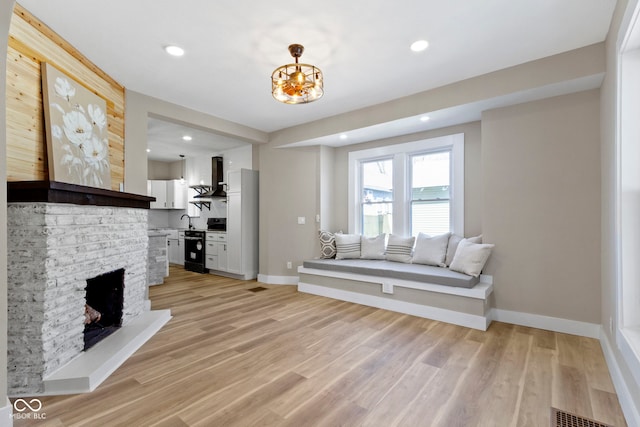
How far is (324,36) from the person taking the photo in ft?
8.03

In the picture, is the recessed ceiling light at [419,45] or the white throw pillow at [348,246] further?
the white throw pillow at [348,246]

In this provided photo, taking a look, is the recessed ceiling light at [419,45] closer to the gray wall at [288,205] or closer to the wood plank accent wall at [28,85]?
the gray wall at [288,205]

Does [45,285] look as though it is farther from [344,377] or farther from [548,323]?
[548,323]

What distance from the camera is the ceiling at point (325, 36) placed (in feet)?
6.95

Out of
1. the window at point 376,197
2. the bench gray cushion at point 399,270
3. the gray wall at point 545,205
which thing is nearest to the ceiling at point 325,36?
the gray wall at point 545,205

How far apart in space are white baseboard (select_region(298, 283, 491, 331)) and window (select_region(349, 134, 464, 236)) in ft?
3.91

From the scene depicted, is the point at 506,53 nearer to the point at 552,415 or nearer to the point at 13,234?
the point at 552,415

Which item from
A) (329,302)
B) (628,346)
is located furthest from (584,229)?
(329,302)

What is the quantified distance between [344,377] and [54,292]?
212cm

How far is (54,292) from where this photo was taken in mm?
2008

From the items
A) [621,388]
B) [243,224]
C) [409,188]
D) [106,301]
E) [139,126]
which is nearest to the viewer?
[621,388]

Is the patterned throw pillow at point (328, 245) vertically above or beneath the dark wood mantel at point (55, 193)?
beneath

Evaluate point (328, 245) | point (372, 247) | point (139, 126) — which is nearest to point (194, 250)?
point (328, 245)

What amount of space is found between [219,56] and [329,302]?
322cm
